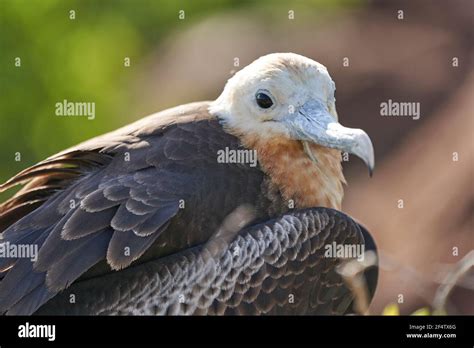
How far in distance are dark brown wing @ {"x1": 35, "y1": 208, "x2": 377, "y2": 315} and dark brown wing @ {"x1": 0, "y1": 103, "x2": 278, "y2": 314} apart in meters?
0.11

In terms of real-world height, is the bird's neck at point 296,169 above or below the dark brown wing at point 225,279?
above

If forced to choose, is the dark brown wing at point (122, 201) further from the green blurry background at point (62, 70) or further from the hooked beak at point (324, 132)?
the green blurry background at point (62, 70)

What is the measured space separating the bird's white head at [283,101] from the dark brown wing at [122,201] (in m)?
0.18

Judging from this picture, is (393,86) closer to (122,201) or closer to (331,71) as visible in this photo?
(331,71)

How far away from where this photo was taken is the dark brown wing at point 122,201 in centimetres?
551

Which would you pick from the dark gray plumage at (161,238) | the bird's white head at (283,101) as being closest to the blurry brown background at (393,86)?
the bird's white head at (283,101)

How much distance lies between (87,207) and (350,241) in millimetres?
1474

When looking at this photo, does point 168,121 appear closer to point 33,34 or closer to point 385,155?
point 33,34

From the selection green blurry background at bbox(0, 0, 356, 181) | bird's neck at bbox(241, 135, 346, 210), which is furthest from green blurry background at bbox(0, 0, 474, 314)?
bird's neck at bbox(241, 135, 346, 210)

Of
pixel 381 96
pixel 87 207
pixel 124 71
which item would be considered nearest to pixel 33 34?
pixel 124 71

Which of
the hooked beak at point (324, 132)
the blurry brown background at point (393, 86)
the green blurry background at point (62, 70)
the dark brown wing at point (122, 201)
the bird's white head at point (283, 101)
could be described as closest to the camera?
the dark brown wing at point (122, 201)

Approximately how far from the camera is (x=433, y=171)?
10531mm

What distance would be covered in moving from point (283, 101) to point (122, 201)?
1.21m

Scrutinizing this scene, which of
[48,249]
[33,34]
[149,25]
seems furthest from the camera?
[149,25]
